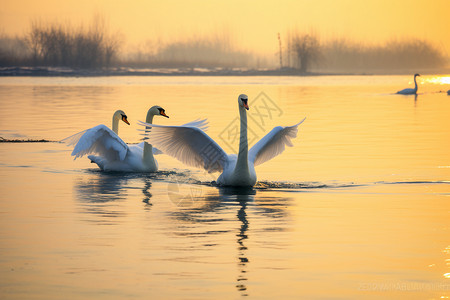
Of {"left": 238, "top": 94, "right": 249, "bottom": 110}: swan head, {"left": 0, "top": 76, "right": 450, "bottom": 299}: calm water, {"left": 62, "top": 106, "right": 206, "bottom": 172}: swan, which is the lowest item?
{"left": 0, "top": 76, "right": 450, "bottom": 299}: calm water

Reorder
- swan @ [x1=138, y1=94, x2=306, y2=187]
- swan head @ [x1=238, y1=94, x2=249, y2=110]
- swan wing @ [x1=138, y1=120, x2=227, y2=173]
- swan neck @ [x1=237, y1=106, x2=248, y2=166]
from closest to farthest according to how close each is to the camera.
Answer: swan head @ [x1=238, y1=94, x2=249, y2=110]
swan neck @ [x1=237, y1=106, x2=248, y2=166]
swan @ [x1=138, y1=94, x2=306, y2=187]
swan wing @ [x1=138, y1=120, x2=227, y2=173]

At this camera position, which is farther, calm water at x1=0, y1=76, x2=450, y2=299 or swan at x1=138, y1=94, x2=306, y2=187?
swan at x1=138, y1=94, x2=306, y2=187

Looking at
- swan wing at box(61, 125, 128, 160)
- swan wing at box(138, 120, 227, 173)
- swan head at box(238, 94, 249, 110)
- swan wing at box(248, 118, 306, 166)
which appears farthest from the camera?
swan wing at box(61, 125, 128, 160)

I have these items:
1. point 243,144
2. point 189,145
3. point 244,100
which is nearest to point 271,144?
point 189,145

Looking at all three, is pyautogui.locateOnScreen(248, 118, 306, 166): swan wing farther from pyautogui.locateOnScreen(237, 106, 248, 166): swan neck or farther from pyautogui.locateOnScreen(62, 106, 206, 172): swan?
pyautogui.locateOnScreen(62, 106, 206, 172): swan

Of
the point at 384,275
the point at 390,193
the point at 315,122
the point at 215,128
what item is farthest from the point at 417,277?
the point at 315,122

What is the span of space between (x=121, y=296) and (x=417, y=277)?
7.57 ft

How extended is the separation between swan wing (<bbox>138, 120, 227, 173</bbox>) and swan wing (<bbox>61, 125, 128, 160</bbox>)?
1.23 metres

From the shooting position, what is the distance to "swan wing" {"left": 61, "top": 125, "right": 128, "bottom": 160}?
1358 cm

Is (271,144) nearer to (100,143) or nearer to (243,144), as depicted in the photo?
(243,144)

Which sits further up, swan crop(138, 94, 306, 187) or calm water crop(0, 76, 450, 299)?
swan crop(138, 94, 306, 187)

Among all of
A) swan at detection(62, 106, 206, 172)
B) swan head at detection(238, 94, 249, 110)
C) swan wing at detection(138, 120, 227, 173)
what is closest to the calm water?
swan at detection(62, 106, 206, 172)

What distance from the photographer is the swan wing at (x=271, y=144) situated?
13.0m

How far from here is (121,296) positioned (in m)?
6.51
